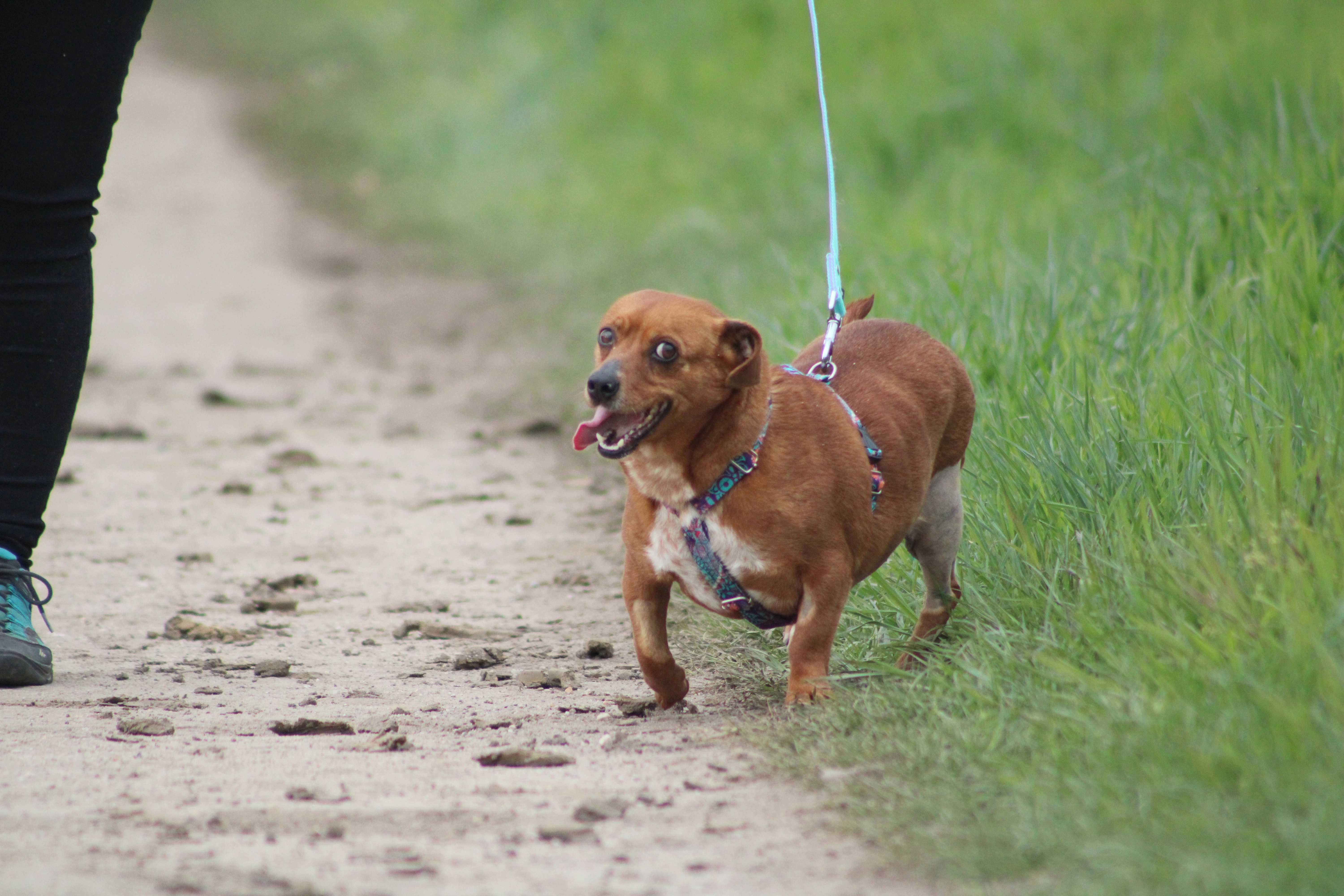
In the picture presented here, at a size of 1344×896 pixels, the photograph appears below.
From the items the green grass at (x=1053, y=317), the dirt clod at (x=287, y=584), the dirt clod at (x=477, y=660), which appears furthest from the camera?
the dirt clod at (x=287, y=584)

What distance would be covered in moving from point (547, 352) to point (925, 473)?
4168 mm

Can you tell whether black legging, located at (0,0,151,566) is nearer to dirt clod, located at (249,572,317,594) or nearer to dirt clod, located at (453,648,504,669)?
dirt clod, located at (249,572,317,594)

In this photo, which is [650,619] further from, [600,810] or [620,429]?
[600,810]

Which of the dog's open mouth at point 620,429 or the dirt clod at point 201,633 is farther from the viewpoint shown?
the dirt clod at point 201,633

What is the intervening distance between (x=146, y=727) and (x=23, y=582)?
71 centimetres

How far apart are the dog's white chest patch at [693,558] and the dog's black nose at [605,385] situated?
0.25 metres

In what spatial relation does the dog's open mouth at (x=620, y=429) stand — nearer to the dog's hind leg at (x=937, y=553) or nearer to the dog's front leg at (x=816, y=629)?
the dog's front leg at (x=816, y=629)

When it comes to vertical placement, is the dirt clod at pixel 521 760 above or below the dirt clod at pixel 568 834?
below

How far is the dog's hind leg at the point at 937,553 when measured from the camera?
3.11 metres

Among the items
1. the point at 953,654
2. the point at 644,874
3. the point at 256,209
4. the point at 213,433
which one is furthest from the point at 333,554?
the point at 256,209

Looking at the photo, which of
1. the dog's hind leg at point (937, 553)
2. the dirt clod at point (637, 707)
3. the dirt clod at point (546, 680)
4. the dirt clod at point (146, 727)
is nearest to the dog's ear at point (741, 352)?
the dog's hind leg at point (937, 553)

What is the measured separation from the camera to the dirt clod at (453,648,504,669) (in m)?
3.35

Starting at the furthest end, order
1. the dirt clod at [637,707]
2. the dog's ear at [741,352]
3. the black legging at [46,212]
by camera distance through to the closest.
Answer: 1. the black legging at [46,212]
2. the dirt clod at [637,707]
3. the dog's ear at [741,352]

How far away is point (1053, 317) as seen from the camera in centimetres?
441
